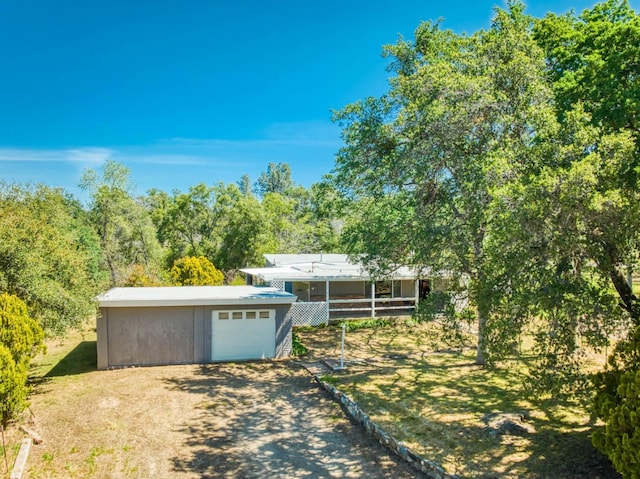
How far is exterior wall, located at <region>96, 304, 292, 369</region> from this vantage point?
13375 mm

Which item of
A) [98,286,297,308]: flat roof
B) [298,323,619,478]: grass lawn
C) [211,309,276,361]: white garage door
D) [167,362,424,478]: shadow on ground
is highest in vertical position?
[98,286,297,308]: flat roof

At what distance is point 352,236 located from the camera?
48.2 feet

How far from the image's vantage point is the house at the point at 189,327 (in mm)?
13414

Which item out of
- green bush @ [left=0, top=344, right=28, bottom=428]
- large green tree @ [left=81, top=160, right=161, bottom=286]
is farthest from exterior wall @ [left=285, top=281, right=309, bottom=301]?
green bush @ [left=0, top=344, right=28, bottom=428]

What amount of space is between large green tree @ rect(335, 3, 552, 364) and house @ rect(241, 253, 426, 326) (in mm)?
6733

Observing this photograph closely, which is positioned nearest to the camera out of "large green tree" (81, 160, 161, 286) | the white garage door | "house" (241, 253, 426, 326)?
the white garage door

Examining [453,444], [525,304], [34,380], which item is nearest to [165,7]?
[34,380]

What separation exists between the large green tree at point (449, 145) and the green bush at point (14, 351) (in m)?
9.35

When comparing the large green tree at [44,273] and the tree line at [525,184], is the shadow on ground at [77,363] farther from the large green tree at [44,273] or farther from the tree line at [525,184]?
the tree line at [525,184]

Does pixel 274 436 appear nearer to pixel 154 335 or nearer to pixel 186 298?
pixel 186 298

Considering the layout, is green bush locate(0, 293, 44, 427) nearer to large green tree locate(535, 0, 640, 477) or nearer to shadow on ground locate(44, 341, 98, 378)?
shadow on ground locate(44, 341, 98, 378)

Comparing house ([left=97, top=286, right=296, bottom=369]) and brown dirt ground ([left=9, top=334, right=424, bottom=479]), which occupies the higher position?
house ([left=97, top=286, right=296, bottom=369])

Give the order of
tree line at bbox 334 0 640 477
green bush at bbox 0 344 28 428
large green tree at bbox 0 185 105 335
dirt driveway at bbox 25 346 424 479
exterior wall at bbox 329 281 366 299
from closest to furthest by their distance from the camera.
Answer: tree line at bbox 334 0 640 477 < dirt driveway at bbox 25 346 424 479 < green bush at bbox 0 344 28 428 < large green tree at bbox 0 185 105 335 < exterior wall at bbox 329 281 366 299

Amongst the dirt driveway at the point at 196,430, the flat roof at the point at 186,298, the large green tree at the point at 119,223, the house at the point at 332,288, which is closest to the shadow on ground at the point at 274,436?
the dirt driveway at the point at 196,430
